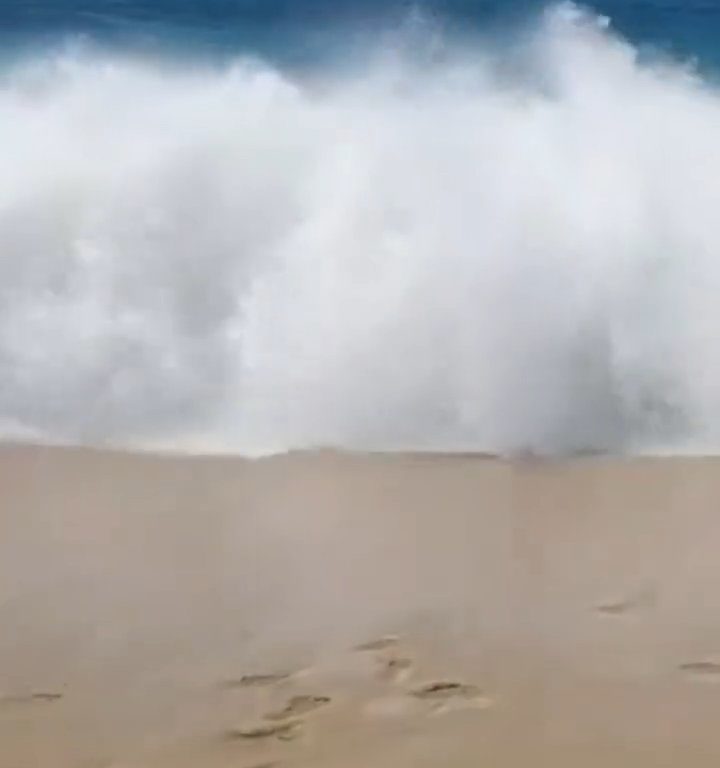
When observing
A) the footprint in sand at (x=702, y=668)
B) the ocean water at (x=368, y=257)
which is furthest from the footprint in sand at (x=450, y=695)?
the ocean water at (x=368, y=257)

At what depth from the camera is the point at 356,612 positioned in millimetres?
3066

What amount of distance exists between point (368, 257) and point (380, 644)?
1929 mm

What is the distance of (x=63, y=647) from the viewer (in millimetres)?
2947

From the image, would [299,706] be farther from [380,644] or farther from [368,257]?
[368,257]

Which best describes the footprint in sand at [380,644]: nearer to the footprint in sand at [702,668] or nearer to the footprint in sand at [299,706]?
the footprint in sand at [299,706]

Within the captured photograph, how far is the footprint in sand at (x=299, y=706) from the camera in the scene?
265 cm

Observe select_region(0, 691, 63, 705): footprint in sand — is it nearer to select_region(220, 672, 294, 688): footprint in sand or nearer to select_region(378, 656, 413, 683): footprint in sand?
select_region(220, 672, 294, 688): footprint in sand

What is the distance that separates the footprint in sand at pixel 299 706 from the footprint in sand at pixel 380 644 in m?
0.22

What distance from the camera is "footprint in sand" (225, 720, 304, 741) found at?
2574 mm

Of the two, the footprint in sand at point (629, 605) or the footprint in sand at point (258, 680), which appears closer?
the footprint in sand at point (258, 680)

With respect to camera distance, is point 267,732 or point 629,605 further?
point 629,605

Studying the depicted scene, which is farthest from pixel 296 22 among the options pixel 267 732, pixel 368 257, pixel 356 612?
pixel 267 732

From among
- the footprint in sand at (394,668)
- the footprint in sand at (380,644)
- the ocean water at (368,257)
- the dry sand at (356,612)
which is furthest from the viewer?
the ocean water at (368,257)

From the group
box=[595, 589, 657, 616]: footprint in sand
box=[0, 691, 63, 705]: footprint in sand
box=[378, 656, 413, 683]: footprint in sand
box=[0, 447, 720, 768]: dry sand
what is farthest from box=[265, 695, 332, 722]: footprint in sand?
box=[595, 589, 657, 616]: footprint in sand
